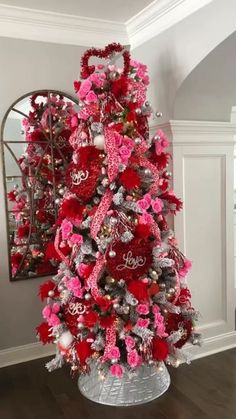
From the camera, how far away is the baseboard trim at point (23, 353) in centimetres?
286

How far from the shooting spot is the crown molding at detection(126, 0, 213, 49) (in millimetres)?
2424

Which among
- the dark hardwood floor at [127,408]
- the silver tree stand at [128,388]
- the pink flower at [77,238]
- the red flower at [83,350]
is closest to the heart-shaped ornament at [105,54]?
the pink flower at [77,238]

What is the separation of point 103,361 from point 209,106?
72.2 inches

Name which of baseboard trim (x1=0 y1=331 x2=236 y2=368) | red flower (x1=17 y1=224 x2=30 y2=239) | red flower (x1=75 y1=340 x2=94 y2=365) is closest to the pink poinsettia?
red flower (x1=75 y1=340 x2=94 y2=365)

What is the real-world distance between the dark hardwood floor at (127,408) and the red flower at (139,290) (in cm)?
72

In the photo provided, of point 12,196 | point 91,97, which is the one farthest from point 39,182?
point 91,97

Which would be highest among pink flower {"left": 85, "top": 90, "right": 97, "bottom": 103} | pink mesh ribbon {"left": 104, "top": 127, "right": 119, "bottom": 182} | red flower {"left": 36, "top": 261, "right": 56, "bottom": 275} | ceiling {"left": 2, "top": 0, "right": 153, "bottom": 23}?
ceiling {"left": 2, "top": 0, "right": 153, "bottom": 23}

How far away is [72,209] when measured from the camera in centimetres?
213

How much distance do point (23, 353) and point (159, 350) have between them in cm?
130

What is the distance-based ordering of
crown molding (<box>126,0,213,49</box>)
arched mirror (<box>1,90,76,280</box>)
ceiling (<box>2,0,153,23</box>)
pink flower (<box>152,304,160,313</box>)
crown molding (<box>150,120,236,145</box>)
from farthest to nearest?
arched mirror (<box>1,90,76,280</box>)
crown molding (<box>150,120,236,145</box>)
ceiling (<box>2,0,153,23</box>)
crown molding (<box>126,0,213,49</box>)
pink flower (<box>152,304,160,313</box>)

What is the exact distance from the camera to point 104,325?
2072 mm

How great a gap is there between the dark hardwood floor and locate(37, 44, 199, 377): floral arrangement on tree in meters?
0.28

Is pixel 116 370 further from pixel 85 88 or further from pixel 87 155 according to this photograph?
pixel 85 88

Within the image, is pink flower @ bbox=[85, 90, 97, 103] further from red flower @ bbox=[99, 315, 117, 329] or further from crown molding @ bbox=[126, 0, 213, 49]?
red flower @ bbox=[99, 315, 117, 329]
